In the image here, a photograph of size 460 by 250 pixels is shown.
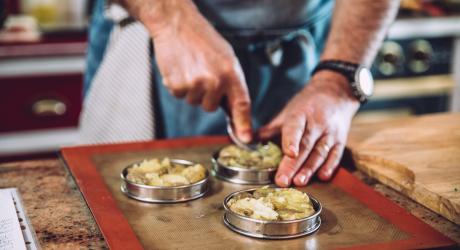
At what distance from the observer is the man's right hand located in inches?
56.2

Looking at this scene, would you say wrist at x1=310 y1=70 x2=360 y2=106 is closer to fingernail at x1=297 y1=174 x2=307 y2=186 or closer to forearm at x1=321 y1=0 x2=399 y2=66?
forearm at x1=321 y1=0 x2=399 y2=66

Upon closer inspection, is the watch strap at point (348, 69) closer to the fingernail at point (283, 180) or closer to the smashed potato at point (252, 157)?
the smashed potato at point (252, 157)

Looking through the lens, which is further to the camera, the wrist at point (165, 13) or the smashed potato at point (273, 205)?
the wrist at point (165, 13)

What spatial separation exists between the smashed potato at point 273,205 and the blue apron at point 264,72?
76 centimetres

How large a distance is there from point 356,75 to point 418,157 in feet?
0.96

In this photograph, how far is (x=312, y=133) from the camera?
4.69ft

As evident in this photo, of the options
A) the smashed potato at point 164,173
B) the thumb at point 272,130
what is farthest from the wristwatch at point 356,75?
the smashed potato at point 164,173

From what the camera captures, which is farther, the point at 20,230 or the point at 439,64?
the point at 439,64

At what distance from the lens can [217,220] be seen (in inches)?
44.2

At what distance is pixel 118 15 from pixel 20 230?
1.10 meters

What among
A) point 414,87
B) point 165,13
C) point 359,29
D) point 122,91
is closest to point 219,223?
point 165,13

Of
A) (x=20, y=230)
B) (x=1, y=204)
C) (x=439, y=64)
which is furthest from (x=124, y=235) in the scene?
(x=439, y=64)

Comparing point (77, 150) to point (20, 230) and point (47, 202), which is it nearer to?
point (47, 202)

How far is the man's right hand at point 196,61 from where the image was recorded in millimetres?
1427
